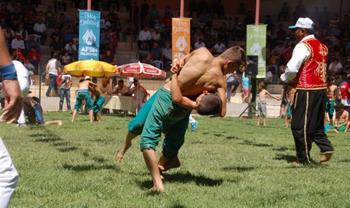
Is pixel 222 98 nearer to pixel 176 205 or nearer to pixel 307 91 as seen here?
pixel 176 205

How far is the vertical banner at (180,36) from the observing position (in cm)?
2122

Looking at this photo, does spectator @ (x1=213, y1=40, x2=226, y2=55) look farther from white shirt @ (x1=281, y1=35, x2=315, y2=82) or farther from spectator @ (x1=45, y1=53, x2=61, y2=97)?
white shirt @ (x1=281, y1=35, x2=315, y2=82)

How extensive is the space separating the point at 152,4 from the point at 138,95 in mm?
15818

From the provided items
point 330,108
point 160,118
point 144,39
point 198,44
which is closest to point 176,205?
point 160,118

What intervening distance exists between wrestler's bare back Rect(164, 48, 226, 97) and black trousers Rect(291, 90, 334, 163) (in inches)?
97.8

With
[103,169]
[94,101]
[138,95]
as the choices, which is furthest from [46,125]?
[103,169]

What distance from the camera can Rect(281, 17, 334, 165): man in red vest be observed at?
8.84 m

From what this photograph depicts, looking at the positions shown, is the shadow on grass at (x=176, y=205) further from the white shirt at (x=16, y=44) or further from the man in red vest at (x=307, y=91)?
the white shirt at (x=16, y=44)

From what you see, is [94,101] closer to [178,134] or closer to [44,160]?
[44,160]

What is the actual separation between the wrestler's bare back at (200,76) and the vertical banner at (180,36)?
14509 millimetres

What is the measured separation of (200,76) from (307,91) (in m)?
2.68

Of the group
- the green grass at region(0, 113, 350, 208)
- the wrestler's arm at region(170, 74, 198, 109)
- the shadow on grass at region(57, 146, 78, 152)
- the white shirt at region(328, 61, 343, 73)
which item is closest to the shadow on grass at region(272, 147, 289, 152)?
the green grass at region(0, 113, 350, 208)

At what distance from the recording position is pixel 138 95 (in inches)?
836

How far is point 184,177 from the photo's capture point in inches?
296
